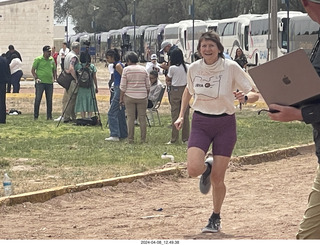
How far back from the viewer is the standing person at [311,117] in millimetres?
5121

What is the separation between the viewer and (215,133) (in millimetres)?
8562

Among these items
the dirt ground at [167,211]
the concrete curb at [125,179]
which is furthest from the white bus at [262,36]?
the dirt ground at [167,211]

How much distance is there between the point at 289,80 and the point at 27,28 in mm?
42013

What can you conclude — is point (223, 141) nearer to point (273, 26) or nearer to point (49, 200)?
point (49, 200)

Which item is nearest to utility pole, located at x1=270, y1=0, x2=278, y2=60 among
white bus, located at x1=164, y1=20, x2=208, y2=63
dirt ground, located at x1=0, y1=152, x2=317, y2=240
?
dirt ground, located at x1=0, y1=152, x2=317, y2=240

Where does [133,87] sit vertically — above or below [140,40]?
above

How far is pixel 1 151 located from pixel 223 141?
7621mm

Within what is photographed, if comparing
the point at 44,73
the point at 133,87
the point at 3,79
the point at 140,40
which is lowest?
the point at 140,40

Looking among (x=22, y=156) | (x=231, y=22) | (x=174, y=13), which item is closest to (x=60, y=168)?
(x=22, y=156)

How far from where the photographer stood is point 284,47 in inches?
2140

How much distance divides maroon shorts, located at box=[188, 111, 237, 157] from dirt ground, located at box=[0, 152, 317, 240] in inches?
30.0

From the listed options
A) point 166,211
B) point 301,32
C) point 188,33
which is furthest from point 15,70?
point 188,33

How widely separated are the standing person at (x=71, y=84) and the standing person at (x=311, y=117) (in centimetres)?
1530

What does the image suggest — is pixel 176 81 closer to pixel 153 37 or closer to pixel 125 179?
pixel 125 179
